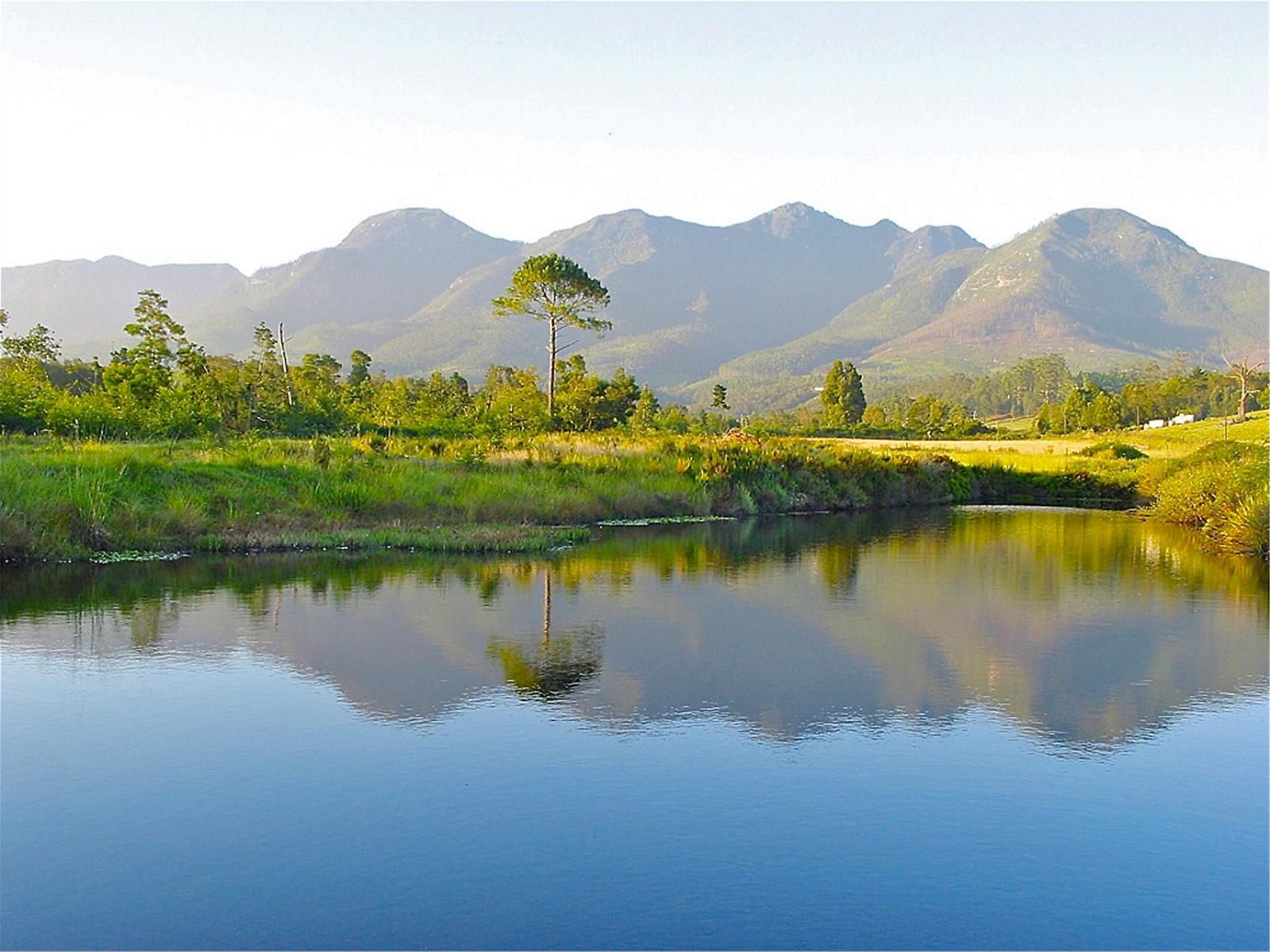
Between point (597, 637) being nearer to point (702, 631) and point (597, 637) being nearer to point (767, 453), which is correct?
point (702, 631)

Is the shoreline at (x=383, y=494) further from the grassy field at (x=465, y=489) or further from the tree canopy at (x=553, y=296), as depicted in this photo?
the tree canopy at (x=553, y=296)

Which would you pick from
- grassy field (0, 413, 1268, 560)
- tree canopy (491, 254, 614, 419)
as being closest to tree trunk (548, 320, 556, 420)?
tree canopy (491, 254, 614, 419)

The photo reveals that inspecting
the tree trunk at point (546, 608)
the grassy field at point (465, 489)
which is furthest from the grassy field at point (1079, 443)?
the tree trunk at point (546, 608)

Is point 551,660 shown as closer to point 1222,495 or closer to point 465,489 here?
point 465,489

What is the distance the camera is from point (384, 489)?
21938 millimetres

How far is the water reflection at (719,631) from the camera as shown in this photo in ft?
32.7

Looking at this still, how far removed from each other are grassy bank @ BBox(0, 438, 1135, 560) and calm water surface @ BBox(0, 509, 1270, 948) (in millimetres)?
2516

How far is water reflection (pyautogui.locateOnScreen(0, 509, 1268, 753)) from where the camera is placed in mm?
9969

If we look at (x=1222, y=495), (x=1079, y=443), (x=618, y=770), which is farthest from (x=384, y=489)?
(x=1079, y=443)

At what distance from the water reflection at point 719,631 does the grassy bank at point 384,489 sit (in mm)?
1208

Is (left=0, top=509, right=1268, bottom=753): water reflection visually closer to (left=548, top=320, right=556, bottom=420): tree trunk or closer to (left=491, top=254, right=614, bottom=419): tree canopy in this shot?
(left=548, top=320, right=556, bottom=420): tree trunk

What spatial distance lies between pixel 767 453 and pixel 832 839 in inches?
1047

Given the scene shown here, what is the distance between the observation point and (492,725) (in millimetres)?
8961

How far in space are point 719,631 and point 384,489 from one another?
10838 millimetres
